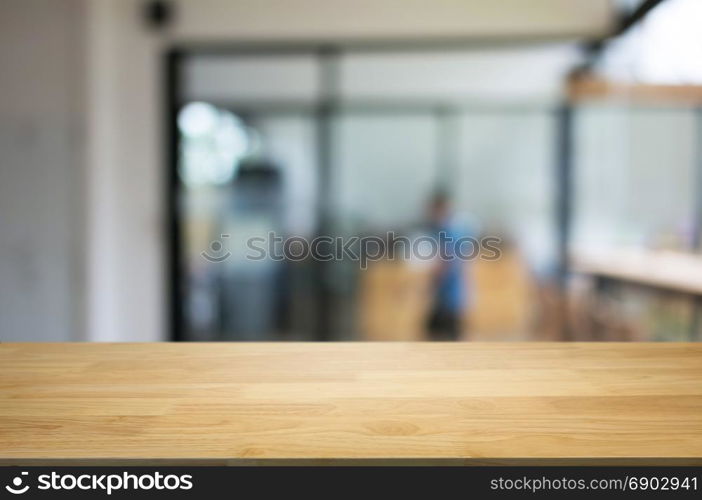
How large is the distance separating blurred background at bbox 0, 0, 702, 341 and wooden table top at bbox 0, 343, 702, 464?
3501 mm

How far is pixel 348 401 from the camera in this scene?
63 cm

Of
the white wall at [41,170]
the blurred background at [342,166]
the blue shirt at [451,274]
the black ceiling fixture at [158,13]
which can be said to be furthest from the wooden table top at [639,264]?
the white wall at [41,170]

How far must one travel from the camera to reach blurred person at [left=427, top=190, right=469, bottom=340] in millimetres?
4344

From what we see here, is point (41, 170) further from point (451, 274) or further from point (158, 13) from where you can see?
point (451, 274)

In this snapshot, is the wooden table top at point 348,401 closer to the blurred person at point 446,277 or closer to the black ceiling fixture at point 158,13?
the blurred person at point 446,277

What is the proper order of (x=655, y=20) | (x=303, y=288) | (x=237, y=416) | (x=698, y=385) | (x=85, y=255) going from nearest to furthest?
(x=237, y=416) → (x=698, y=385) → (x=655, y=20) → (x=85, y=255) → (x=303, y=288)

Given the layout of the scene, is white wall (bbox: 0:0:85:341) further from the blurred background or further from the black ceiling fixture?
the black ceiling fixture

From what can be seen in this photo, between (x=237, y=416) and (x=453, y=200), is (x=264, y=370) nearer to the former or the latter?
(x=237, y=416)

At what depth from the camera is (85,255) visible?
4164 millimetres

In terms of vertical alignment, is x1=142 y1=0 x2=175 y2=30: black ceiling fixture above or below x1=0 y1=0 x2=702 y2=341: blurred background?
above

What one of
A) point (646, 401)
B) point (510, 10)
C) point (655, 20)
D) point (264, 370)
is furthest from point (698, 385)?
point (510, 10)

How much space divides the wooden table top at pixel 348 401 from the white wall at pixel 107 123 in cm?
343

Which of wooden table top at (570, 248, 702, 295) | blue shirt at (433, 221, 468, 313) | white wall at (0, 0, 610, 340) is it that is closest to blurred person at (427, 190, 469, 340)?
blue shirt at (433, 221, 468, 313)

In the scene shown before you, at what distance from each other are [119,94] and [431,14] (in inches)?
73.1
